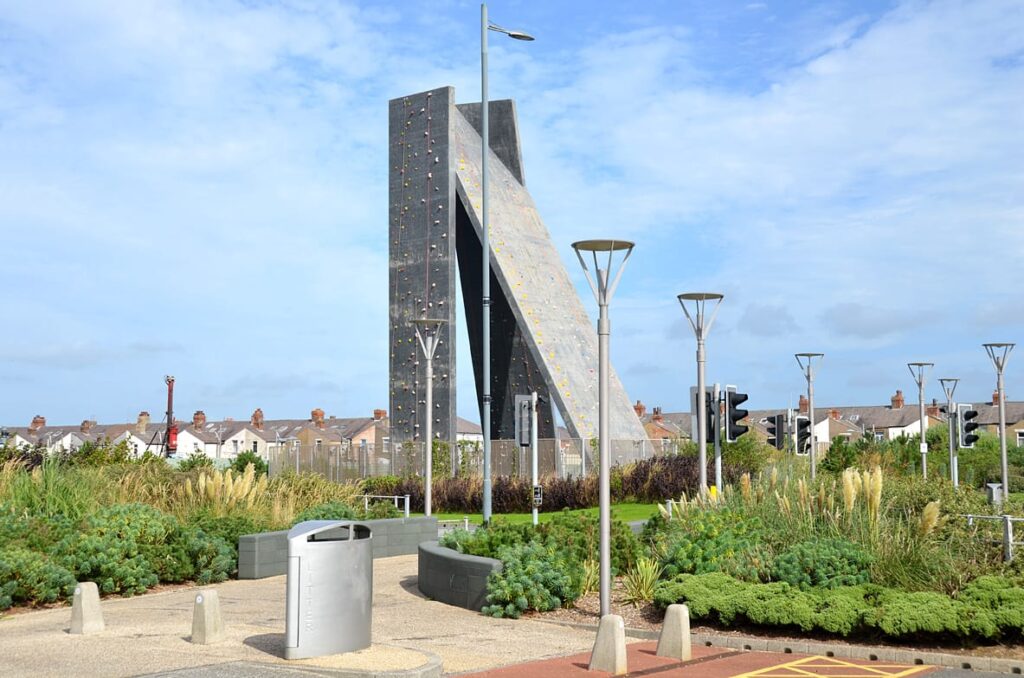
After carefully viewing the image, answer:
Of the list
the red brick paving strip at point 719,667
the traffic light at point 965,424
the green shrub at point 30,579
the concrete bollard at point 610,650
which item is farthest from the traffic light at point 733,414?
the traffic light at point 965,424

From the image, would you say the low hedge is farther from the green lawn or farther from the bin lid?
the green lawn

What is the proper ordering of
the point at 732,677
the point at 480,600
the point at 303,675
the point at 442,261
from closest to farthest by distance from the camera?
1. the point at 303,675
2. the point at 732,677
3. the point at 480,600
4. the point at 442,261

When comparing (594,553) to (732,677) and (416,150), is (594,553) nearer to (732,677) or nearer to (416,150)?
(732,677)

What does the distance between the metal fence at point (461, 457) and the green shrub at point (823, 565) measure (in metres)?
20.9

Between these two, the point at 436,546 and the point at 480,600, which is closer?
the point at 480,600

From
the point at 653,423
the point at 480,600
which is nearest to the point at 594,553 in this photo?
the point at 480,600

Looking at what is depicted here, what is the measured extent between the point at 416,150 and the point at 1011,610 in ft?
110

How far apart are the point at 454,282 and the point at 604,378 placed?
28.1 metres

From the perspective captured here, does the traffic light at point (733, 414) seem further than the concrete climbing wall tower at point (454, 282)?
No

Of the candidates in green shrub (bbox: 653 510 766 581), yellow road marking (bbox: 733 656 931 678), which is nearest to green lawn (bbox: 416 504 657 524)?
green shrub (bbox: 653 510 766 581)

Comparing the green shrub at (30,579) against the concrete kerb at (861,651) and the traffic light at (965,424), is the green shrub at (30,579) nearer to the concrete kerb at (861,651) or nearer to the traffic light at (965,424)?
the concrete kerb at (861,651)

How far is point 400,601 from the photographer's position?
572 inches

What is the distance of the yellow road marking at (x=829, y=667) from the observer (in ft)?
32.8

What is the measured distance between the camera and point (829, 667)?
412 inches
